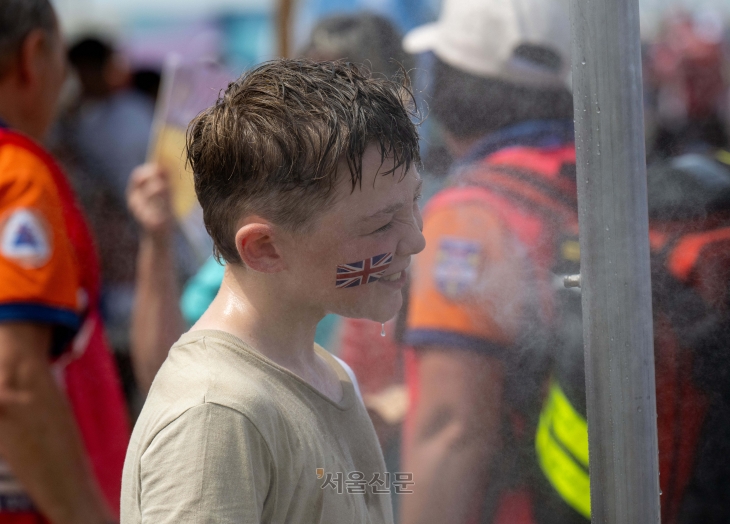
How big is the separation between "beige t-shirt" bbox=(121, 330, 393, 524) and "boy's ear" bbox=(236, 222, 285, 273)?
0.08 m

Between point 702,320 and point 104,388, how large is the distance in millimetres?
1246

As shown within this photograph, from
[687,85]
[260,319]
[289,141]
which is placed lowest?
[260,319]

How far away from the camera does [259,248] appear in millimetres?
804

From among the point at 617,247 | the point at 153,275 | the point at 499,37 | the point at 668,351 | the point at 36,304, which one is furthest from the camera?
the point at 153,275

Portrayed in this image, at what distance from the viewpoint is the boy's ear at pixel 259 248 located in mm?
787

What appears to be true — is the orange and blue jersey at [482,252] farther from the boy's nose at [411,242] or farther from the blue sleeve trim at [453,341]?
the boy's nose at [411,242]

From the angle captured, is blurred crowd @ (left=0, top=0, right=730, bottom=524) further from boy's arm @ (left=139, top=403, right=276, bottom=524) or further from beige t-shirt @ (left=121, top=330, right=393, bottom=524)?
boy's arm @ (left=139, top=403, right=276, bottom=524)

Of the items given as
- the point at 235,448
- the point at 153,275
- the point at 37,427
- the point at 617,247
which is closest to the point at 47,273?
the point at 37,427

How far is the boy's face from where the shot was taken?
790 mm

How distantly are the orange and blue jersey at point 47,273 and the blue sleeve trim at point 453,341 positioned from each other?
689 millimetres

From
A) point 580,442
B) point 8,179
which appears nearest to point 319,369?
point 580,442

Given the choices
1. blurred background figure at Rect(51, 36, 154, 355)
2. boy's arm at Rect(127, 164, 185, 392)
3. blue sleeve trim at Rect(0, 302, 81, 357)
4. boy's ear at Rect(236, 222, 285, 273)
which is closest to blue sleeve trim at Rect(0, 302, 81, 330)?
blue sleeve trim at Rect(0, 302, 81, 357)

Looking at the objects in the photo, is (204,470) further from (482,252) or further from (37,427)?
(37,427)

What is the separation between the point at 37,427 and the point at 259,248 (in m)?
0.85
